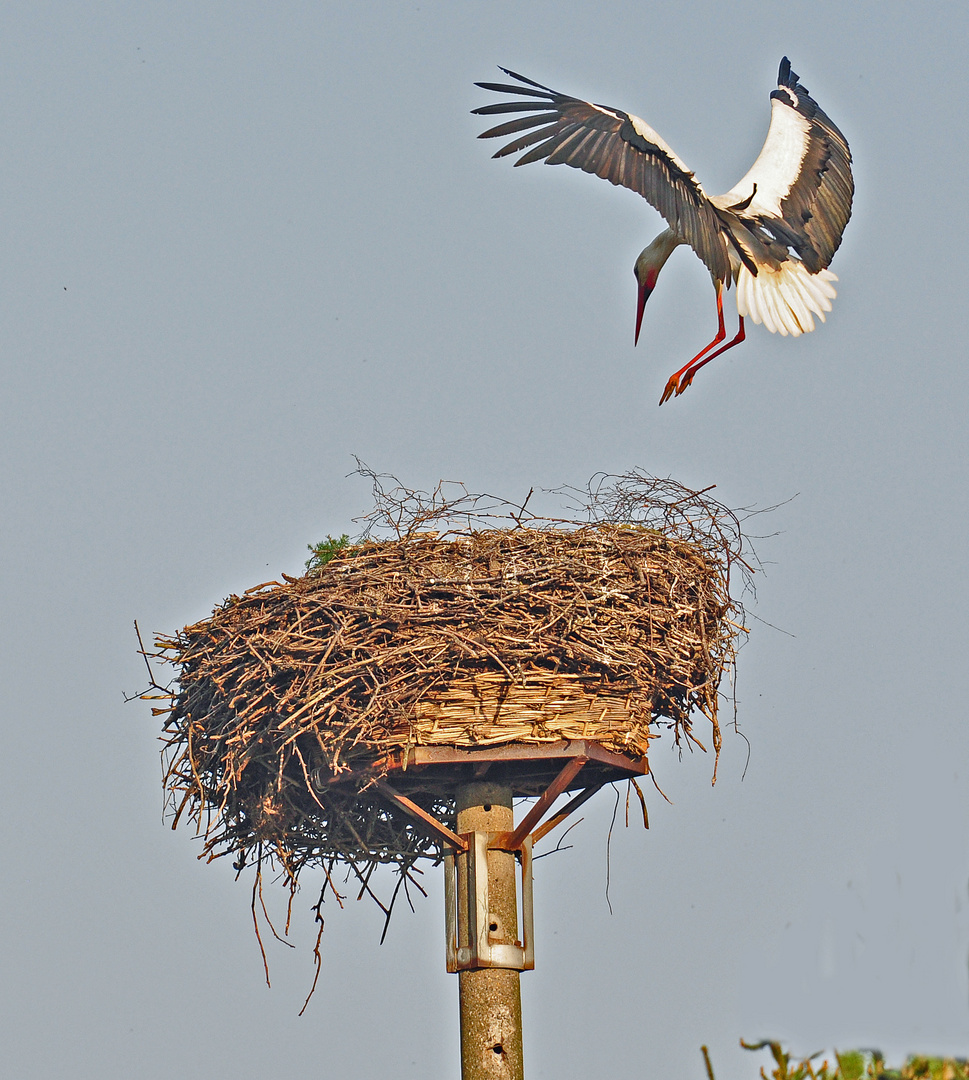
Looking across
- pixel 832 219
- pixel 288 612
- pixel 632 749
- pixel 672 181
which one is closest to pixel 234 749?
pixel 288 612

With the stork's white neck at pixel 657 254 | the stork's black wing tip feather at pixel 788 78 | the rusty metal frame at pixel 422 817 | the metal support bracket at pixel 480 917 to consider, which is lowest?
the metal support bracket at pixel 480 917

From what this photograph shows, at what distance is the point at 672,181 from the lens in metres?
9.79

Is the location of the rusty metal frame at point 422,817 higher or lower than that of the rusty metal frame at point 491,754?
lower

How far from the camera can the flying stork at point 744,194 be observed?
9.59 metres

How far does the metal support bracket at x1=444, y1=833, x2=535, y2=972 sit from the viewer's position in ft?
30.9

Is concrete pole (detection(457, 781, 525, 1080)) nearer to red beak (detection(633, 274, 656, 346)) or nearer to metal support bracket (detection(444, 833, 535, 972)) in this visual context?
metal support bracket (detection(444, 833, 535, 972))

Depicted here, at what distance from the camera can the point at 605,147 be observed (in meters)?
9.70

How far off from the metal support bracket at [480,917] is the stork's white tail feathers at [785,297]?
343 centimetres

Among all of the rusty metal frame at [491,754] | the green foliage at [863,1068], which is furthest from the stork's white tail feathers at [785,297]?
the green foliage at [863,1068]

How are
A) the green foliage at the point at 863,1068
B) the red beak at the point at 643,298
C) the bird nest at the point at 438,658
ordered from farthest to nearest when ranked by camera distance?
the red beak at the point at 643,298, the bird nest at the point at 438,658, the green foliage at the point at 863,1068

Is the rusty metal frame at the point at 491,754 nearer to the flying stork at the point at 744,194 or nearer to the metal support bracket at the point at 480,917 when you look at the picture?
the metal support bracket at the point at 480,917

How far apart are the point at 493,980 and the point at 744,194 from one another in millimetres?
5226

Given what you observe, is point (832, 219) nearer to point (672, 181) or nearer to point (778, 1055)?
point (672, 181)

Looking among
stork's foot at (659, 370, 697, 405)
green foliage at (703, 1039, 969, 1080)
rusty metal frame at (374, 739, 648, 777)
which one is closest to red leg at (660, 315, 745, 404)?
stork's foot at (659, 370, 697, 405)
